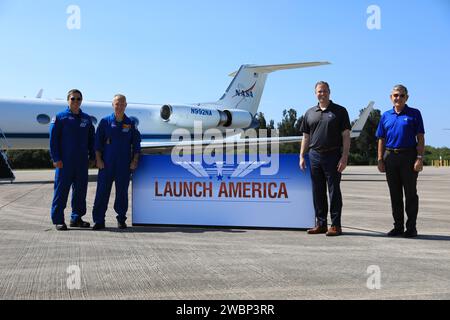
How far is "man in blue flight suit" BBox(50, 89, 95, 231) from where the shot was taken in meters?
7.31

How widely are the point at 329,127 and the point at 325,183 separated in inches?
30.1

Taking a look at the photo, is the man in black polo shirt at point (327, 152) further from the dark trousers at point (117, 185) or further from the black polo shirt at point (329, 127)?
the dark trousers at point (117, 185)

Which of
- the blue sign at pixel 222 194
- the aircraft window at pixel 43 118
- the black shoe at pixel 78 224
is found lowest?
the black shoe at pixel 78 224

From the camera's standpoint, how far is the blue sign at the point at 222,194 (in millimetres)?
7047

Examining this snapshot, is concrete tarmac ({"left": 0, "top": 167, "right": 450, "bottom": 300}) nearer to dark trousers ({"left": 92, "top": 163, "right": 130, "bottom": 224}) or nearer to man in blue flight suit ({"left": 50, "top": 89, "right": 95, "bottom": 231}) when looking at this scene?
dark trousers ({"left": 92, "top": 163, "right": 130, "bottom": 224})

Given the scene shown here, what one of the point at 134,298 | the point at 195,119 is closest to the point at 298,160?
the point at 134,298

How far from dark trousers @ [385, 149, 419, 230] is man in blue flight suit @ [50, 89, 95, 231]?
433 cm

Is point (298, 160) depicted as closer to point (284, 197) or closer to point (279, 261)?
point (284, 197)

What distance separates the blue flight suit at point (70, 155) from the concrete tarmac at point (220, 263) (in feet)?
1.69

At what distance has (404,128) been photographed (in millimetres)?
6484

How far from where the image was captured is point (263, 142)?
78.1 feet

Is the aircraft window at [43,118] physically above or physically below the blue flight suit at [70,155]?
above

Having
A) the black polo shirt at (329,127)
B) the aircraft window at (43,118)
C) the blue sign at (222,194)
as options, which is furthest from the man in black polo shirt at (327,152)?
the aircraft window at (43,118)
